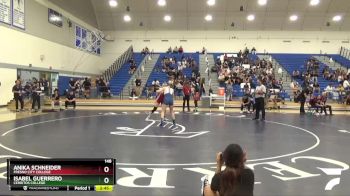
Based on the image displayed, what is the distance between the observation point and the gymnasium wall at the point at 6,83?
69.1ft

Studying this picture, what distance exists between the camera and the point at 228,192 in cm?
315

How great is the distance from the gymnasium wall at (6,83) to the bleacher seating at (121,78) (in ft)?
28.3

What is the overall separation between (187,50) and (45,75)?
627 inches

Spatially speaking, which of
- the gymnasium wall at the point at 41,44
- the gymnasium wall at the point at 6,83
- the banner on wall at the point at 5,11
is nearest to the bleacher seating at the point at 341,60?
the gymnasium wall at the point at 41,44

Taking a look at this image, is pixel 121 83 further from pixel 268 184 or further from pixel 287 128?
pixel 268 184

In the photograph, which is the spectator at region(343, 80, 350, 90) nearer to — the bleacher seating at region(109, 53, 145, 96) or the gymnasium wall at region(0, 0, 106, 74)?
the bleacher seating at region(109, 53, 145, 96)

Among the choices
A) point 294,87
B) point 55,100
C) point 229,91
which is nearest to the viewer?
point 55,100

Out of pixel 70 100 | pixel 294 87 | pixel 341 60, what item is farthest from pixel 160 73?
pixel 341 60

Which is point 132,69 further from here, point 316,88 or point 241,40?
point 316,88

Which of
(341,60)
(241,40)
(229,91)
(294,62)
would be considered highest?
(241,40)

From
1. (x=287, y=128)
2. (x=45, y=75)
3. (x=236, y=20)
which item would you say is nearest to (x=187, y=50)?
(x=236, y=20)

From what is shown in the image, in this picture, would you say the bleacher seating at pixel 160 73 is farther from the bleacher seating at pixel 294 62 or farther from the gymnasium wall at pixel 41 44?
the bleacher seating at pixel 294 62

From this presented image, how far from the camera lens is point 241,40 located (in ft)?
122
